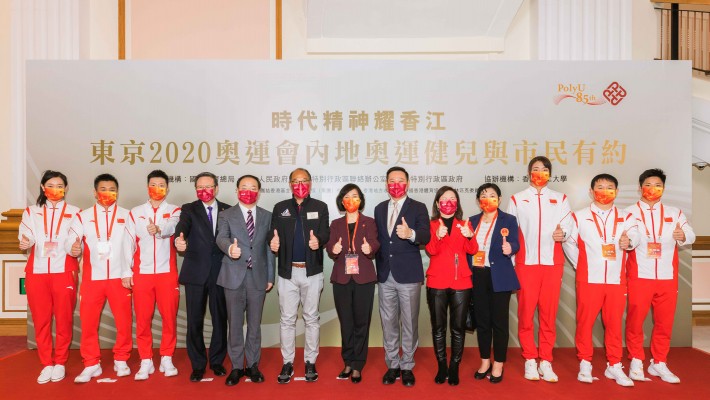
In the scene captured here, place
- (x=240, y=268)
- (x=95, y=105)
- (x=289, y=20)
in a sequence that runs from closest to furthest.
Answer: (x=240, y=268)
(x=95, y=105)
(x=289, y=20)

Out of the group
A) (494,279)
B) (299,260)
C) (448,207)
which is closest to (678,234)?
(494,279)

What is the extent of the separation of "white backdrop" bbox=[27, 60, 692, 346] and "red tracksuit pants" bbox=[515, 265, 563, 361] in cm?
81

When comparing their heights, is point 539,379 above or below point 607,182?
below

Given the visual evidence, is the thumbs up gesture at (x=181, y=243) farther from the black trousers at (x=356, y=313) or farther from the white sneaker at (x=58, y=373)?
the white sneaker at (x=58, y=373)

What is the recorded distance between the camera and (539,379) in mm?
3654

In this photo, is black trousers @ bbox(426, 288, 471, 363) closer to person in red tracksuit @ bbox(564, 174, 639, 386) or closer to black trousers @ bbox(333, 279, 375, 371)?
black trousers @ bbox(333, 279, 375, 371)

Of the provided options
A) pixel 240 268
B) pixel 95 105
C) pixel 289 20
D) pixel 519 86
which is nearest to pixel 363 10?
pixel 289 20

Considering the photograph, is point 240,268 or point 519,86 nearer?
point 240,268

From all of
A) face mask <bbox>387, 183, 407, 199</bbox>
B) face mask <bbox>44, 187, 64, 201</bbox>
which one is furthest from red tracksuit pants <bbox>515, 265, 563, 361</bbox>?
face mask <bbox>44, 187, 64, 201</bbox>

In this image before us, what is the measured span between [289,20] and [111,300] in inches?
158

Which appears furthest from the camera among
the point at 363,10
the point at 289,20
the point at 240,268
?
the point at 289,20

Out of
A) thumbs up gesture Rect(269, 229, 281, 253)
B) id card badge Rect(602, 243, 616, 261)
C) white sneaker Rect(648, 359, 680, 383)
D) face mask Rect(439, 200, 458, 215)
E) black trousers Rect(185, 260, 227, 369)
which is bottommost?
white sneaker Rect(648, 359, 680, 383)

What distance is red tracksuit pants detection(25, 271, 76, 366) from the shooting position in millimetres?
3703

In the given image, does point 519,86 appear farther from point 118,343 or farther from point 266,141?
point 118,343
